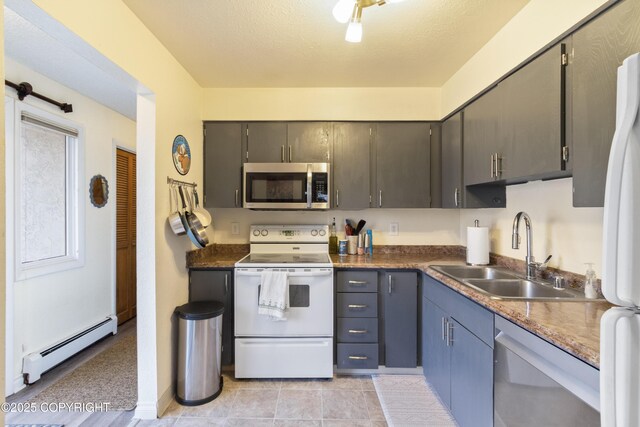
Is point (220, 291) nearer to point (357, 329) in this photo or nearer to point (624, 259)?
point (357, 329)

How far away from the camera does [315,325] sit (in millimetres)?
2217

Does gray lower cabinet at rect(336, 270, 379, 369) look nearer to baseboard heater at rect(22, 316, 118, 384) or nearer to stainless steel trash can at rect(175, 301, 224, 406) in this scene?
stainless steel trash can at rect(175, 301, 224, 406)

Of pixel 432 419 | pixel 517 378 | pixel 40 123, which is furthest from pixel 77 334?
pixel 517 378

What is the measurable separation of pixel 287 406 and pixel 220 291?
97 cm

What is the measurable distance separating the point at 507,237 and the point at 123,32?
2.77 meters

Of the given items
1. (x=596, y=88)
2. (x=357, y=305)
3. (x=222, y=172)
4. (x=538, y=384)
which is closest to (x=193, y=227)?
(x=222, y=172)

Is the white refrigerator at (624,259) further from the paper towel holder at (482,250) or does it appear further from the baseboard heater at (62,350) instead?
the baseboard heater at (62,350)

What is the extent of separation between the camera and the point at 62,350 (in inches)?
94.5

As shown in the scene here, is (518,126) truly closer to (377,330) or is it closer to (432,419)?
(377,330)

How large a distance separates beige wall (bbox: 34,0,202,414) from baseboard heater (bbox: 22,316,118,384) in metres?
1.12

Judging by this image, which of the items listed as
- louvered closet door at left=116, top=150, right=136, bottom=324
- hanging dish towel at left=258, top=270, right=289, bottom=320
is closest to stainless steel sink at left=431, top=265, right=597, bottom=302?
hanging dish towel at left=258, top=270, right=289, bottom=320

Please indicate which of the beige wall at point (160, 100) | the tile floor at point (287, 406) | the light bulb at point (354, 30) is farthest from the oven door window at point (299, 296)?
the light bulb at point (354, 30)

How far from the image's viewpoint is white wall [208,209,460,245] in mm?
2830

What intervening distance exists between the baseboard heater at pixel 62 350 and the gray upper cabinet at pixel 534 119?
3.59 meters
